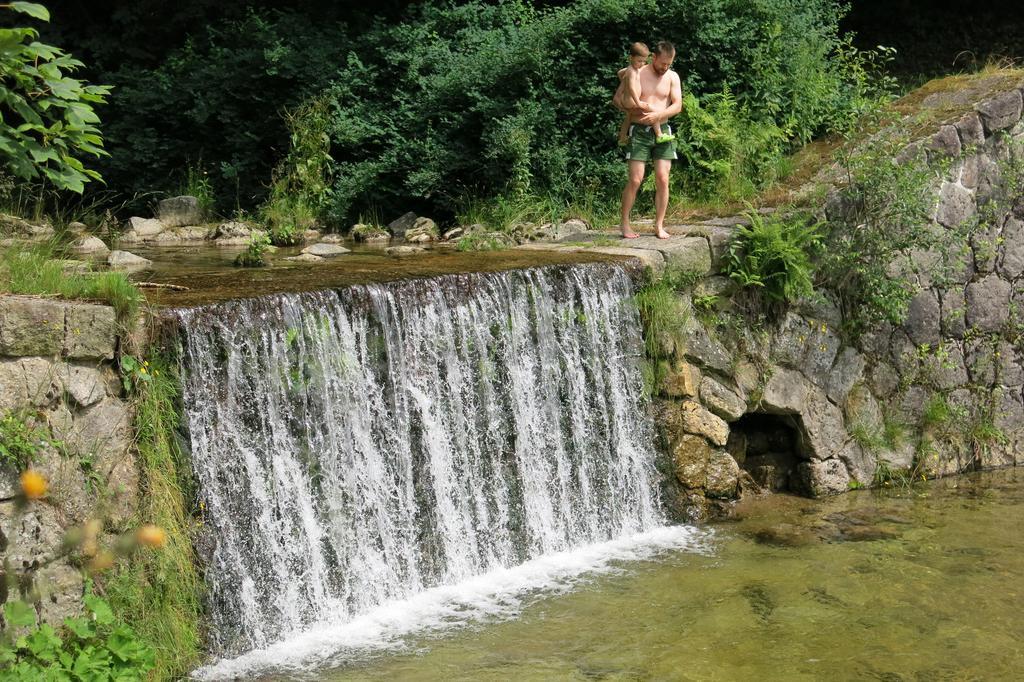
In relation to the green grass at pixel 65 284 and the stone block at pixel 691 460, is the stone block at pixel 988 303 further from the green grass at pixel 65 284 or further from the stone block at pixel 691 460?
the green grass at pixel 65 284

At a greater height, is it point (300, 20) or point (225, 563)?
point (300, 20)

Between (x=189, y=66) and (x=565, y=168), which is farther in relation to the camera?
(x=189, y=66)

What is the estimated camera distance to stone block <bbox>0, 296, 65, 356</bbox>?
4.94 meters

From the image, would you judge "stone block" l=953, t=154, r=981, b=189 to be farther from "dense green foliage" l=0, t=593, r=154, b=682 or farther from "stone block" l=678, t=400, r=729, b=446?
"dense green foliage" l=0, t=593, r=154, b=682

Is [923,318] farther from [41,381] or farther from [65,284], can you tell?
[41,381]

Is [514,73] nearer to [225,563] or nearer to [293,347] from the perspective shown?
[293,347]

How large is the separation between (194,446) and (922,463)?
18.2 feet

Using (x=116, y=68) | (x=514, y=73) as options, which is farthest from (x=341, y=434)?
(x=116, y=68)

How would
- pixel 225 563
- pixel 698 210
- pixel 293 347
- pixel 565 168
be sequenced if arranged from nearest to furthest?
pixel 225 563
pixel 293 347
pixel 698 210
pixel 565 168

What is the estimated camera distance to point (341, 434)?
630 centimetres

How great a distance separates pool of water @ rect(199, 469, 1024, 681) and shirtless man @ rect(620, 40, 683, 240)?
2564 mm

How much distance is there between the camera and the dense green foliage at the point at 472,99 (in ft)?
35.4

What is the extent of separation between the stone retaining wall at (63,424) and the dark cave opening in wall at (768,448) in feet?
15.0

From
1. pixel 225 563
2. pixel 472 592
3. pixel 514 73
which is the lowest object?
pixel 472 592
